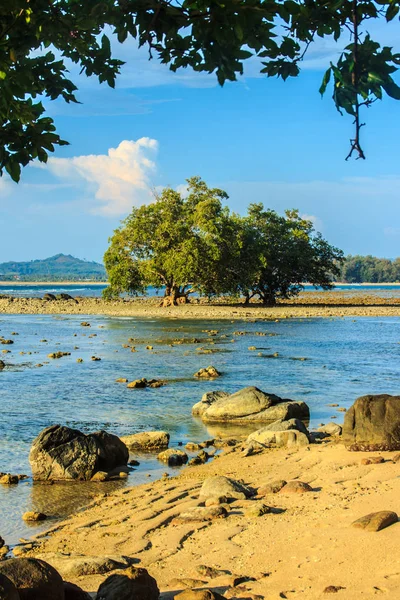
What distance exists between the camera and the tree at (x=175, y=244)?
55.5m

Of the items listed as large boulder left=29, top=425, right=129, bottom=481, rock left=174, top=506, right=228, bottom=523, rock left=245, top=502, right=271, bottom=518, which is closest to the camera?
rock left=245, top=502, right=271, bottom=518

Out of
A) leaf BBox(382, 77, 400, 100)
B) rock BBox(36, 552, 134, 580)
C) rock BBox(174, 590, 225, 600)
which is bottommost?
rock BBox(36, 552, 134, 580)

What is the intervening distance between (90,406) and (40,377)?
5.58 meters

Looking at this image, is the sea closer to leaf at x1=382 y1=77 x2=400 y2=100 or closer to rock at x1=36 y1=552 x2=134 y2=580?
rock at x1=36 y1=552 x2=134 y2=580

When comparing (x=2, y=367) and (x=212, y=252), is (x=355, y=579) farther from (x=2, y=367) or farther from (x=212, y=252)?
(x=212, y=252)

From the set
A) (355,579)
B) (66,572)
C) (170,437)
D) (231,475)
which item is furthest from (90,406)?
(355,579)

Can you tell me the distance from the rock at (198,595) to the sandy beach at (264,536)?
0.27 metres

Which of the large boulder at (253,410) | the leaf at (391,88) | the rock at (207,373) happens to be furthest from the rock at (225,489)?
the rock at (207,373)

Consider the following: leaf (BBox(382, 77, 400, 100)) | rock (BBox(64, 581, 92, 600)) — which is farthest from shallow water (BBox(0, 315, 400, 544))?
leaf (BBox(382, 77, 400, 100))

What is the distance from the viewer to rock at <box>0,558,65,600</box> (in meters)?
5.14

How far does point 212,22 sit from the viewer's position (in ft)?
15.6

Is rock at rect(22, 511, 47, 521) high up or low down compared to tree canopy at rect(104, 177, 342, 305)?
down

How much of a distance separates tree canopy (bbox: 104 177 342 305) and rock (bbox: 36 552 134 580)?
1808 inches

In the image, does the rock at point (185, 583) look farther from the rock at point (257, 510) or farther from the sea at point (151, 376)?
the sea at point (151, 376)
